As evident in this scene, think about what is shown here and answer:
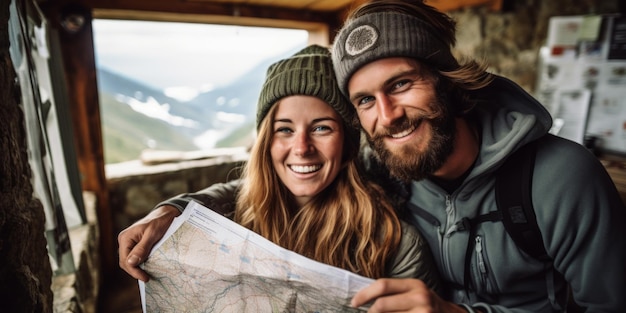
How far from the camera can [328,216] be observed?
1.30m

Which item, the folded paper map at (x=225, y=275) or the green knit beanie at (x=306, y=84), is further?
the green knit beanie at (x=306, y=84)

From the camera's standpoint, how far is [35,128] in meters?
1.42

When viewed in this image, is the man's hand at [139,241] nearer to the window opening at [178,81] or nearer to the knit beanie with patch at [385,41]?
the knit beanie with patch at [385,41]

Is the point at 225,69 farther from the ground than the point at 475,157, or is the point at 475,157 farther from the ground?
the point at 225,69

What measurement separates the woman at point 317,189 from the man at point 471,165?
114 millimetres

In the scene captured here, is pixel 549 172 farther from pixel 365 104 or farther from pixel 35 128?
pixel 35 128

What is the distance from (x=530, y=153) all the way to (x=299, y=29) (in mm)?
3377

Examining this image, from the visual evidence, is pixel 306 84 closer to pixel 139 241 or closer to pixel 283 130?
pixel 283 130

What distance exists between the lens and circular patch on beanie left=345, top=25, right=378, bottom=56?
1.11 m

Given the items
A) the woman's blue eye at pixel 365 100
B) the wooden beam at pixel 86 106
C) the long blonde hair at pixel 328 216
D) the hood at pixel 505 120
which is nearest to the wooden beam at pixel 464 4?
the hood at pixel 505 120

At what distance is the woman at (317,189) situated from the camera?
1.18 meters

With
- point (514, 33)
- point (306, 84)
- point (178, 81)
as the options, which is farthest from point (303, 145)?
point (178, 81)

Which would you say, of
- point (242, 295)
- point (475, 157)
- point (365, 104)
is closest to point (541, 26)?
point (475, 157)

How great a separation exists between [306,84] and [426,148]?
484 mm
